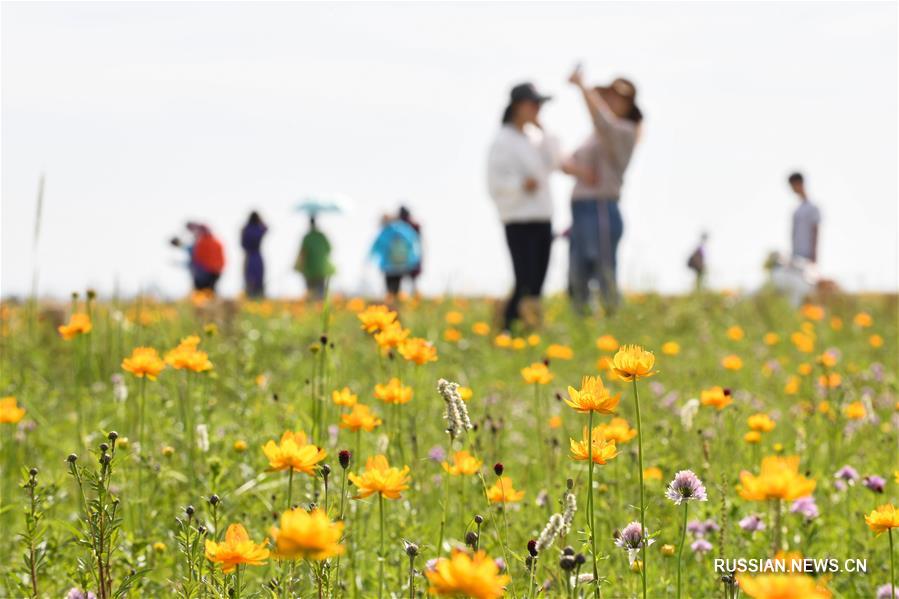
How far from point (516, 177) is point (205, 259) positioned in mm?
6440

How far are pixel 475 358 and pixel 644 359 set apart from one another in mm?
4775

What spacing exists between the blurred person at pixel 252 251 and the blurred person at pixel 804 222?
25.8ft

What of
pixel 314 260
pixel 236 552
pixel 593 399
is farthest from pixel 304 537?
pixel 314 260

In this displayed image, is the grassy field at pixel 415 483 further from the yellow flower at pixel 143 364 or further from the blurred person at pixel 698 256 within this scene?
the blurred person at pixel 698 256

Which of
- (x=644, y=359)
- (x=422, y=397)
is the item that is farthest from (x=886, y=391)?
(x=644, y=359)

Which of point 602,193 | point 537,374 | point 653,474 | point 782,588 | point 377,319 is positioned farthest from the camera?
point 602,193

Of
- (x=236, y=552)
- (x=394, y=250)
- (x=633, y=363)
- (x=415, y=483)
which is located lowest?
(x=415, y=483)

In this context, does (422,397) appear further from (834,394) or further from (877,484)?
(877,484)

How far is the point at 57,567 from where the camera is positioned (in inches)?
96.9

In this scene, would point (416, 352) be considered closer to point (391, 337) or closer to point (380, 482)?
point (391, 337)

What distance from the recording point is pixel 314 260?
1419 cm

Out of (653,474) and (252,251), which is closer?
(653,474)

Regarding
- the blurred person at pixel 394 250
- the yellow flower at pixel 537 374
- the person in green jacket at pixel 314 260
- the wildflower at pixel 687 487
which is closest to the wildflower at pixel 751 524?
the yellow flower at pixel 537 374

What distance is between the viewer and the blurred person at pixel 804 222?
1023cm
